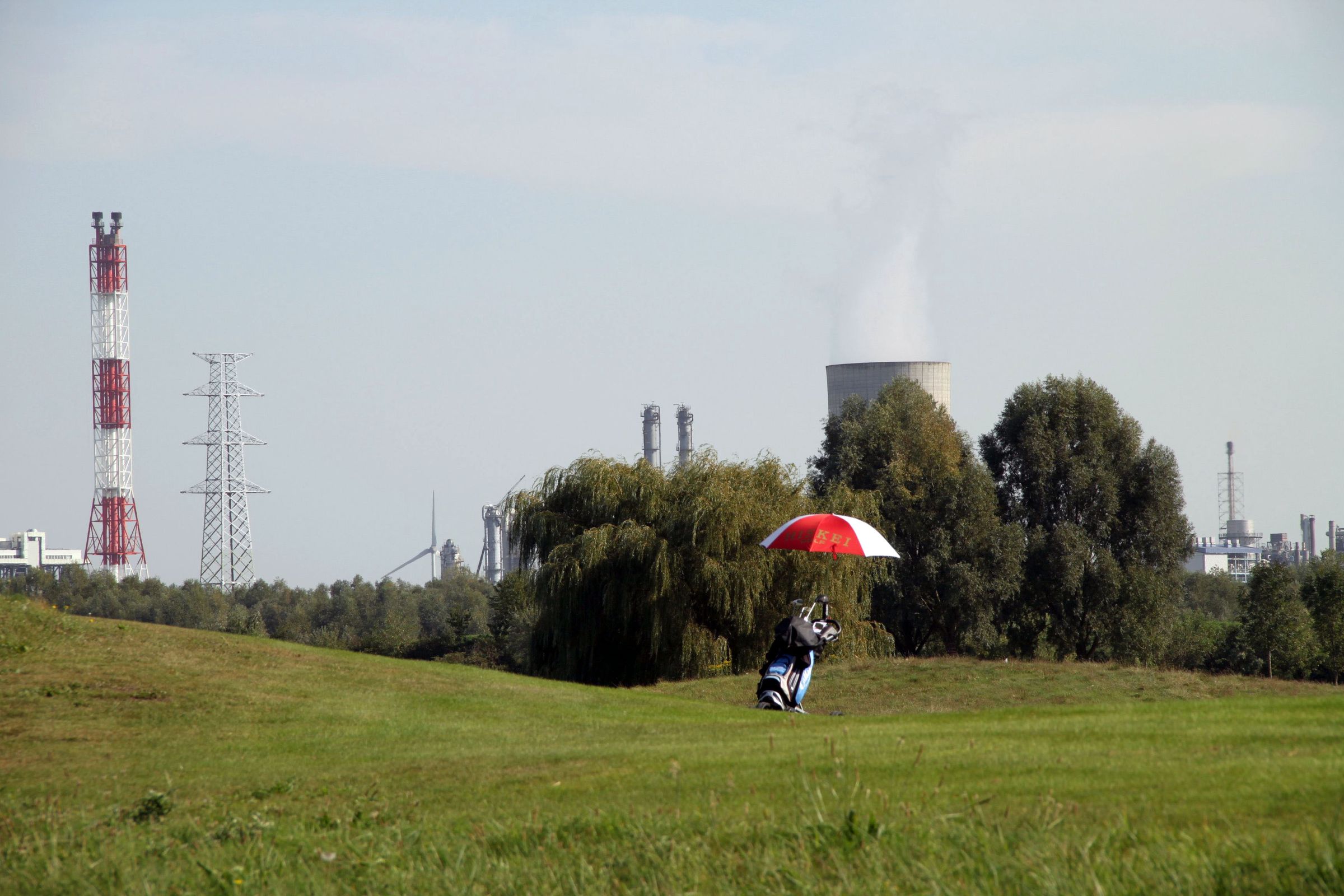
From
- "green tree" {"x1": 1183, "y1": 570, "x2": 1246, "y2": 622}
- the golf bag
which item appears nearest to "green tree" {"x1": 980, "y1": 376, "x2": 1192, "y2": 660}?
the golf bag

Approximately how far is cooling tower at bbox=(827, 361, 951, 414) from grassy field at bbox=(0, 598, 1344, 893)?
60717 millimetres

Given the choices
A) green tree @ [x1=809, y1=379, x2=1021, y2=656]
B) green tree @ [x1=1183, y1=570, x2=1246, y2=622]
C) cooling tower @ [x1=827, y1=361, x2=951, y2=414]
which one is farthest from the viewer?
green tree @ [x1=1183, y1=570, x2=1246, y2=622]

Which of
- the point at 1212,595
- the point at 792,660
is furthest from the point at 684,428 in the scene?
the point at 792,660

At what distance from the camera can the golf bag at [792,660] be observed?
60.7 feet

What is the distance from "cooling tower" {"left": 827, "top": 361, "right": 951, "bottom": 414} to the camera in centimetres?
7606

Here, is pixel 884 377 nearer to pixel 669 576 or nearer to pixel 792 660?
pixel 669 576

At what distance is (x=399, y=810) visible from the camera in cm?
954

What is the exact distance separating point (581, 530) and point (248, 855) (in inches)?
1125

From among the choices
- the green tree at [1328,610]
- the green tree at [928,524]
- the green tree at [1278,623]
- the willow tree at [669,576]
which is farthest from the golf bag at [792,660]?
the green tree at [1328,610]

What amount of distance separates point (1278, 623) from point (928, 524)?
20.7m

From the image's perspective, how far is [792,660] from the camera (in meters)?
18.9

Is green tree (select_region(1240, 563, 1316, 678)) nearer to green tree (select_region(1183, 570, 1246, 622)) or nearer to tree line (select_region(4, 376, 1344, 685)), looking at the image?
tree line (select_region(4, 376, 1344, 685))

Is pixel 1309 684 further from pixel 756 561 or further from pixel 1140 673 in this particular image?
pixel 756 561

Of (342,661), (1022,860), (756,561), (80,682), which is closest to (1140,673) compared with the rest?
(756,561)
